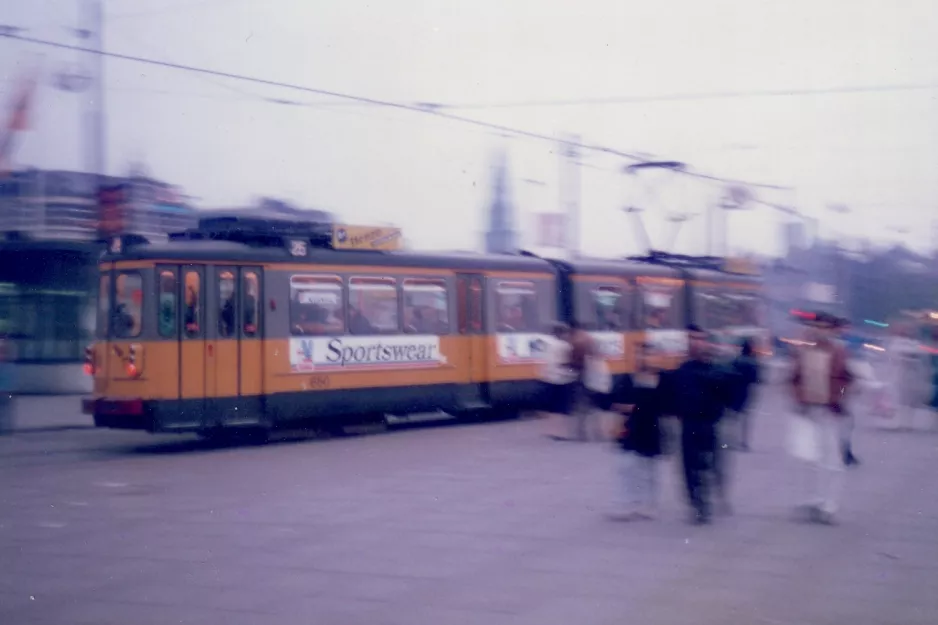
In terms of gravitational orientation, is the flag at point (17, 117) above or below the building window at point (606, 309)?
above

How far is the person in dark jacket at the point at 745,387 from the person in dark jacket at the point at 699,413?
12.1 ft

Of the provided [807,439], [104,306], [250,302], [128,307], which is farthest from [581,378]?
[104,306]

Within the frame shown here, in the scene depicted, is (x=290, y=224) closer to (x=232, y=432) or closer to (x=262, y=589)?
(x=232, y=432)

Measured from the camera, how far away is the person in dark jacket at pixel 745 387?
1534cm

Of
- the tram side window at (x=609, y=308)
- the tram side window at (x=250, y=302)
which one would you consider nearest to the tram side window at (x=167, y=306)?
the tram side window at (x=250, y=302)

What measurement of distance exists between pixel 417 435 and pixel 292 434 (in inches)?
88.9

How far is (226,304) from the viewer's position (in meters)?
17.7

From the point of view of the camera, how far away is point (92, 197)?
28.7 metres

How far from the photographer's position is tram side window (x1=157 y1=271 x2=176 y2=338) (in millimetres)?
17047

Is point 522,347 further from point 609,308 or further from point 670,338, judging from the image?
point 670,338

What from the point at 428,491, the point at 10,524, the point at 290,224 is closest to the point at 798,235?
the point at 290,224

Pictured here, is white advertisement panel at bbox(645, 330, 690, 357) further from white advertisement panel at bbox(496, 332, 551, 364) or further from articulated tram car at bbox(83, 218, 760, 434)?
white advertisement panel at bbox(496, 332, 551, 364)

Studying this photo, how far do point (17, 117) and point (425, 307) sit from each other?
12119mm

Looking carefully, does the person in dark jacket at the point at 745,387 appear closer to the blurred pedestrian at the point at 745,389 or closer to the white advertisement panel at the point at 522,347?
the blurred pedestrian at the point at 745,389
